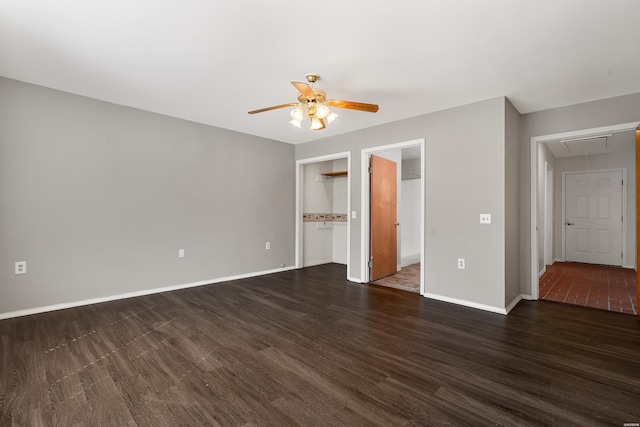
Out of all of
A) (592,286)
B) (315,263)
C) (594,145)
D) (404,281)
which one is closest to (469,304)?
(404,281)

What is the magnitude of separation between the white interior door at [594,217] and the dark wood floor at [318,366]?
3976mm

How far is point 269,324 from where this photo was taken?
9.45ft

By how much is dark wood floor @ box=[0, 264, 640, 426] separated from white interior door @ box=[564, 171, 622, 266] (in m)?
3.98

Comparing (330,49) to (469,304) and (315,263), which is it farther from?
(315,263)

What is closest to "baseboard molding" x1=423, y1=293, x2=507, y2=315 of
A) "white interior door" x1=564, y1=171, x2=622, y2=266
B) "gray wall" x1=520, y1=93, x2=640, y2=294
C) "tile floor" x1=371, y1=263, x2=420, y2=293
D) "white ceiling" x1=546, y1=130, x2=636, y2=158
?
"tile floor" x1=371, y1=263, x2=420, y2=293

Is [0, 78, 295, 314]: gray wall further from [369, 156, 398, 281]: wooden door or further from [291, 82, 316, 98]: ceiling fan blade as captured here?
[291, 82, 316, 98]: ceiling fan blade

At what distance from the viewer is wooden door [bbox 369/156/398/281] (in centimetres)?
465

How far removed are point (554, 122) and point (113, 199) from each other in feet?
18.5

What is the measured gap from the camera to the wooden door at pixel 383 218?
15.3ft

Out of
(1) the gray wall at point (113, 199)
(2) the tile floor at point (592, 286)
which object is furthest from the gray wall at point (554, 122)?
(1) the gray wall at point (113, 199)

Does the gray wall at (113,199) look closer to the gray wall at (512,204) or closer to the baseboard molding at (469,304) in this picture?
the baseboard molding at (469,304)

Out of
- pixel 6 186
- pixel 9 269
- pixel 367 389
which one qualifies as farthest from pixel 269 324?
pixel 6 186

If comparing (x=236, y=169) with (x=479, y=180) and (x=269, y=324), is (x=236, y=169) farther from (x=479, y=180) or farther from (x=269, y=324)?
(x=479, y=180)

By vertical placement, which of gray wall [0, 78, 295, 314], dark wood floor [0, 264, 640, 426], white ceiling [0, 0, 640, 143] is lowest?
dark wood floor [0, 264, 640, 426]
